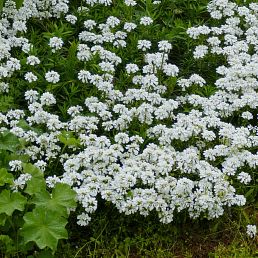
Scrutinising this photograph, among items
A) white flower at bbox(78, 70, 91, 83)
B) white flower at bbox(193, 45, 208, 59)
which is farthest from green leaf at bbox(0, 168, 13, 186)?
white flower at bbox(193, 45, 208, 59)

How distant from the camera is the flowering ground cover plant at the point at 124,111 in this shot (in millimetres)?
5359

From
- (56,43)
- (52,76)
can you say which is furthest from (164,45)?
(52,76)

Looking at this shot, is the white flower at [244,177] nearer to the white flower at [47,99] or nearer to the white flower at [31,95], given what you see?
the white flower at [47,99]

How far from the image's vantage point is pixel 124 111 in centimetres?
615

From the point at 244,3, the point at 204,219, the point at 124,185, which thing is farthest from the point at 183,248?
the point at 244,3

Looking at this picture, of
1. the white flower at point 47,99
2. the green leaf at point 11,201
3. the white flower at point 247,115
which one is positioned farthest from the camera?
the white flower at point 247,115

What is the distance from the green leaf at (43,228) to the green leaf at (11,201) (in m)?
0.12

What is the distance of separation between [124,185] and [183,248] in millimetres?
733

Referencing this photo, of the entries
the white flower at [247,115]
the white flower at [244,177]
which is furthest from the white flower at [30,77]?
the white flower at [244,177]

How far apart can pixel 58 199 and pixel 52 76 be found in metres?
1.70

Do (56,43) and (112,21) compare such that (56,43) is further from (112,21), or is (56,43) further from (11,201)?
(11,201)

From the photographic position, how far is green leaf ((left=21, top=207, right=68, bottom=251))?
4.83 meters

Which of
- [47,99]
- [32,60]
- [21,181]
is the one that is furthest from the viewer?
[32,60]

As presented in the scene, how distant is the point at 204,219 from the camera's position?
565 centimetres
